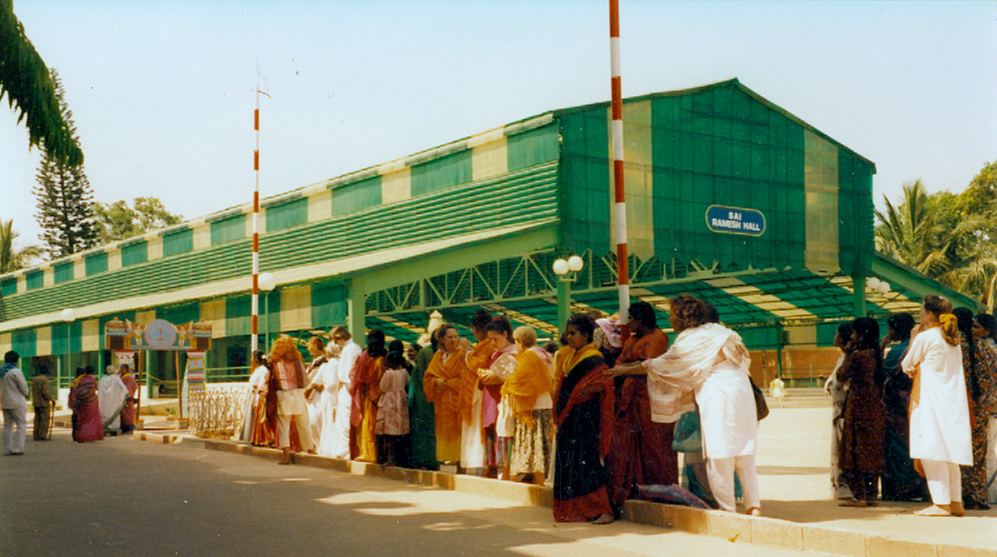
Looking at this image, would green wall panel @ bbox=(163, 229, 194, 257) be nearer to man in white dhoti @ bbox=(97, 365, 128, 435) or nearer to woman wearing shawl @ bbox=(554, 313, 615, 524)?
man in white dhoti @ bbox=(97, 365, 128, 435)

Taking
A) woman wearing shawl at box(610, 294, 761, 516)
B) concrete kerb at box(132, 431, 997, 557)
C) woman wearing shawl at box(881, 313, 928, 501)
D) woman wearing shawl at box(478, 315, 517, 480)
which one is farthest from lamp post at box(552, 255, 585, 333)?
woman wearing shawl at box(610, 294, 761, 516)

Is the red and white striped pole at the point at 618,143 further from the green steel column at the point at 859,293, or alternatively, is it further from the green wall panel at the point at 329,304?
the green steel column at the point at 859,293

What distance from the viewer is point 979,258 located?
47.8 meters

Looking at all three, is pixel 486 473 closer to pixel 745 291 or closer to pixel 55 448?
pixel 55 448

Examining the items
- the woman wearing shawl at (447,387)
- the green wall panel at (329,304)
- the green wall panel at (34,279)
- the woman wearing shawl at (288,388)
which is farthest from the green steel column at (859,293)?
the green wall panel at (34,279)

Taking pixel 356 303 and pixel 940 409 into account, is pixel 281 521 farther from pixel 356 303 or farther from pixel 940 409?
pixel 356 303

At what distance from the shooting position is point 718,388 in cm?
750

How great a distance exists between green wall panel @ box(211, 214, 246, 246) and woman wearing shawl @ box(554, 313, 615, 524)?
29913 mm

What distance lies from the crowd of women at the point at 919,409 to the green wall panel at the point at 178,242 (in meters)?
34.1

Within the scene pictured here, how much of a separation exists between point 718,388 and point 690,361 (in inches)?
11.2

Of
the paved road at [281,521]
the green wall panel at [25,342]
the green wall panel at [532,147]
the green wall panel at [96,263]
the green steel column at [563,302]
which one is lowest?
the paved road at [281,521]

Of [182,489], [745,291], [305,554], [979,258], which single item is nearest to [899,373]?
[305,554]

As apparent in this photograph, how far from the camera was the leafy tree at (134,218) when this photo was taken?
52844 millimetres

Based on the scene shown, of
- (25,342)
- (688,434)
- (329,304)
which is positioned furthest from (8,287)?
(688,434)
